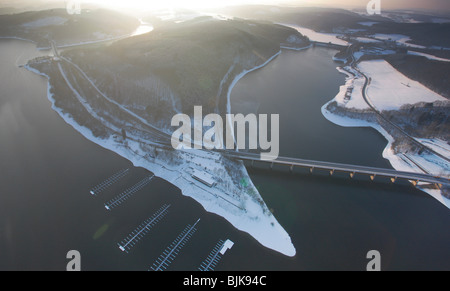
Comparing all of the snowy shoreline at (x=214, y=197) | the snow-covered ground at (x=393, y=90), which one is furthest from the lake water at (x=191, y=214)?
the snow-covered ground at (x=393, y=90)

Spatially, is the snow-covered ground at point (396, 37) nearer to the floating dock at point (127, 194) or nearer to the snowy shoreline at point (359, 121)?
the snowy shoreline at point (359, 121)

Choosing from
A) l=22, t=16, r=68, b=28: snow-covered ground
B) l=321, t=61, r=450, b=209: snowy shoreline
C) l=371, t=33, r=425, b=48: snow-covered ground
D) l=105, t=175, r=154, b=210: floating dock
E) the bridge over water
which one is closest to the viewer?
l=105, t=175, r=154, b=210: floating dock

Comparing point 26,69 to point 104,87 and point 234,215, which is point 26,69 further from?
point 234,215

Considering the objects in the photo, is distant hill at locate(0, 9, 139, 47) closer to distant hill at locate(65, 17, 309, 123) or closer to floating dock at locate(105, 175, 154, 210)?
distant hill at locate(65, 17, 309, 123)

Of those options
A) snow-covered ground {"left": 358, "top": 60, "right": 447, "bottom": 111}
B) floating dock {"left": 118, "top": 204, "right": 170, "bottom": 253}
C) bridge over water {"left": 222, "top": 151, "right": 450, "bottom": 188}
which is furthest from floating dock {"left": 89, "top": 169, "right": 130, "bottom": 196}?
snow-covered ground {"left": 358, "top": 60, "right": 447, "bottom": 111}
